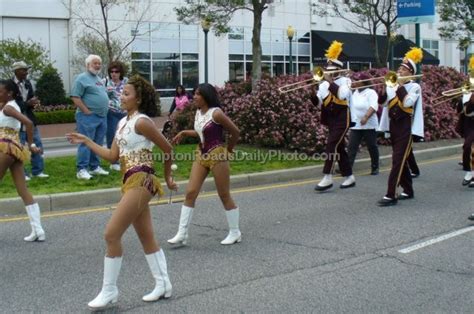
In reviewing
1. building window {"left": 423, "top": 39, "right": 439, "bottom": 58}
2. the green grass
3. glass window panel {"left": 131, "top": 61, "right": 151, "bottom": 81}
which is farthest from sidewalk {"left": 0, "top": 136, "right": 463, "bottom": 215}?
building window {"left": 423, "top": 39, "right": 439, "bottom": 58}

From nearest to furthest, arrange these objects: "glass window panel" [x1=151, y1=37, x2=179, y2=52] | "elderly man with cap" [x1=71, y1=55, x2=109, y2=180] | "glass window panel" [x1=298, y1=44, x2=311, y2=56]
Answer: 1. "elderly man with cap" [x1=71, y1=55, x2=109, y2=180]
2. "glass window panel" [x1=151, y1=37, x2=179, y2=52]
3. "glass window panel" [x1=298, y1=44, x2=311, y2=56]

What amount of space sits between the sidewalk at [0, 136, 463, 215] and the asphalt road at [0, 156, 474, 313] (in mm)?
372

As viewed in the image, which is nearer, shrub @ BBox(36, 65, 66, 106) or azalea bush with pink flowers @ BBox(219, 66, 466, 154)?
azalea bush with pink flowers @ BBox(219, 66, 466, 154)

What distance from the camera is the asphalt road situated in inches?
199

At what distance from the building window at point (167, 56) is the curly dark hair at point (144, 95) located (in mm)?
26373

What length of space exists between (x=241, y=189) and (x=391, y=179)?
8.98ft

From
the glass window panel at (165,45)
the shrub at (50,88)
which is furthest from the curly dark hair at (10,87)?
the glass window panel at (165,45)

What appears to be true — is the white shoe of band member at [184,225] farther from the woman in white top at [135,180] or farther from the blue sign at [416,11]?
the blue sign at [416,11]

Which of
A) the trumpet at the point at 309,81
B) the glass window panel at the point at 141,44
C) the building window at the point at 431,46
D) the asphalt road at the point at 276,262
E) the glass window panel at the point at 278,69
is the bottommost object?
the asphalt road at the point at 276,262

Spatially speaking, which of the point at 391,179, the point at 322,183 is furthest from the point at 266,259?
the point at 322,183

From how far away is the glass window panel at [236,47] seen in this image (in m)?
36.0

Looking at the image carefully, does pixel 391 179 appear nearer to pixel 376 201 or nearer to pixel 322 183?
pixel 376 201

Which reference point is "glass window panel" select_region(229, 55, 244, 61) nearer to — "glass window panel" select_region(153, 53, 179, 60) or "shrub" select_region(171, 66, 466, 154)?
"glass window panel" select_region(153, 53, 179, 60)

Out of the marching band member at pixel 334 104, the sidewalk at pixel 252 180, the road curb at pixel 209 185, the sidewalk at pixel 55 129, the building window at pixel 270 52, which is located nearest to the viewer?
the road curb at pixel 209 185
